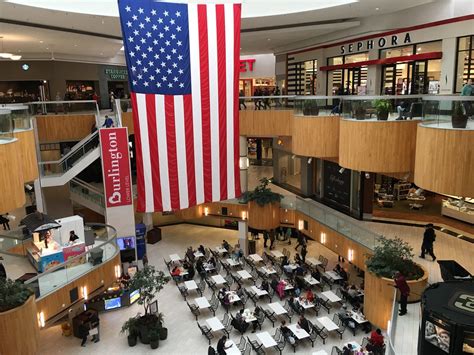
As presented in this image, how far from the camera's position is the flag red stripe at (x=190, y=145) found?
35.0 feet

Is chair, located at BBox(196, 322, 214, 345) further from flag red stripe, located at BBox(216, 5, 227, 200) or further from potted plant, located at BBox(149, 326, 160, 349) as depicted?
flag red stripe, located at BBox(216, 5, 227, 200)

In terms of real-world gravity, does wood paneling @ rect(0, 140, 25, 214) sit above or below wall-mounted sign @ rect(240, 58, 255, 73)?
below

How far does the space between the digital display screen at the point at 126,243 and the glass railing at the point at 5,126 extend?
915cm

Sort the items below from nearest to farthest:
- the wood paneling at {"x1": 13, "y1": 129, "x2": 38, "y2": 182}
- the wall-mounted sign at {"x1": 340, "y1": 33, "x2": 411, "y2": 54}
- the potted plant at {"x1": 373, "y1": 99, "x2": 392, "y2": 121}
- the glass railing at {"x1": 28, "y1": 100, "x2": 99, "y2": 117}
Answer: the wood paneling at {"x1": 13, "y1": 129, "x2": 38, "y2": 182}
the potted plant at {"x1": 373, "y1": 99, "x2": 392, "y2": 121}
the wall-mounted sign at {"x1": 340, "y1": 33, "x2": 411, "y2": 54}
the glass railing at {"x1": 28, "y1": 100, "x2": 99, "y2": 117}

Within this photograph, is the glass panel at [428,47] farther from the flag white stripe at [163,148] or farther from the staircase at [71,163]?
the staircase at [71,163]

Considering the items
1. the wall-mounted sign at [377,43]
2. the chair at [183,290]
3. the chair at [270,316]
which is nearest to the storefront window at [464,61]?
the wall-mounted sign at [377,43]

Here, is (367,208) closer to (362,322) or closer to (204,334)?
(362,322)

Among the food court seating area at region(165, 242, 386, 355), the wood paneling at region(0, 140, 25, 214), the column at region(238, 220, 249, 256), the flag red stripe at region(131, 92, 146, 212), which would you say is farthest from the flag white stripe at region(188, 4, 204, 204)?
the column at region(238, 220, 249, 256)

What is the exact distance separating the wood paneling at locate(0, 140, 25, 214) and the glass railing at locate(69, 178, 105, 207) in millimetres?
8975

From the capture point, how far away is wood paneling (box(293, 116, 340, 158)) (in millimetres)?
17039

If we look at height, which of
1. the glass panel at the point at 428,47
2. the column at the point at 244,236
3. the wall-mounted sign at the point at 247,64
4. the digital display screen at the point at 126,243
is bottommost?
the column at the point at 244,236

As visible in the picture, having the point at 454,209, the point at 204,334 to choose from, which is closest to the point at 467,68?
the point at 454,209

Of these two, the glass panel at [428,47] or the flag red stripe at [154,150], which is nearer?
the flag red stripe at [154,150]

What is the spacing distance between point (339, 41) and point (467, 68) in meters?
8.56
